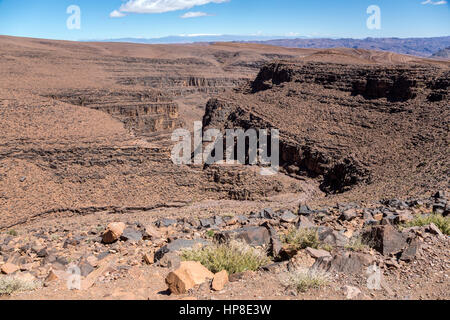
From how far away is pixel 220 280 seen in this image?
5391mm

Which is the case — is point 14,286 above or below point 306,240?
below

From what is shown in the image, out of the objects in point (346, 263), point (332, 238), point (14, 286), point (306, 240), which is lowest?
point (14, 286)

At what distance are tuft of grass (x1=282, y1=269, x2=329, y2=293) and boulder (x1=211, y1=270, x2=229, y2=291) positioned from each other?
0.88 meters

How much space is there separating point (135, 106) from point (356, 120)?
18.3m

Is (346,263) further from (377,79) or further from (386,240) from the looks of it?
(377,79)

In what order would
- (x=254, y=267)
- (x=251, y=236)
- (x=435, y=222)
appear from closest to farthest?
(x=254, y=267) < (x=251, y=236) < (x=435, y=222)

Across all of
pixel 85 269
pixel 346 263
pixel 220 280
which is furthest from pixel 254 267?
pixel 85 269

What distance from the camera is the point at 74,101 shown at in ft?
93.1

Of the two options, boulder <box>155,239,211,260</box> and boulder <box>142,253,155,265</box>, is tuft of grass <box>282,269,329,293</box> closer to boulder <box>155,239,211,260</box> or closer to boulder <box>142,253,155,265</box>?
boulder <box>155,239,211,260</box>

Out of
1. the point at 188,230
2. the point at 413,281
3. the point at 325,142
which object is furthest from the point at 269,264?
the point at 325,142

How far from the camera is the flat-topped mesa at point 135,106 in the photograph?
2894 centimetres

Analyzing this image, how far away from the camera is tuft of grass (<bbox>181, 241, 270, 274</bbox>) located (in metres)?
6.02

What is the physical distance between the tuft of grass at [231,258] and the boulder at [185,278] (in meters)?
0.34
